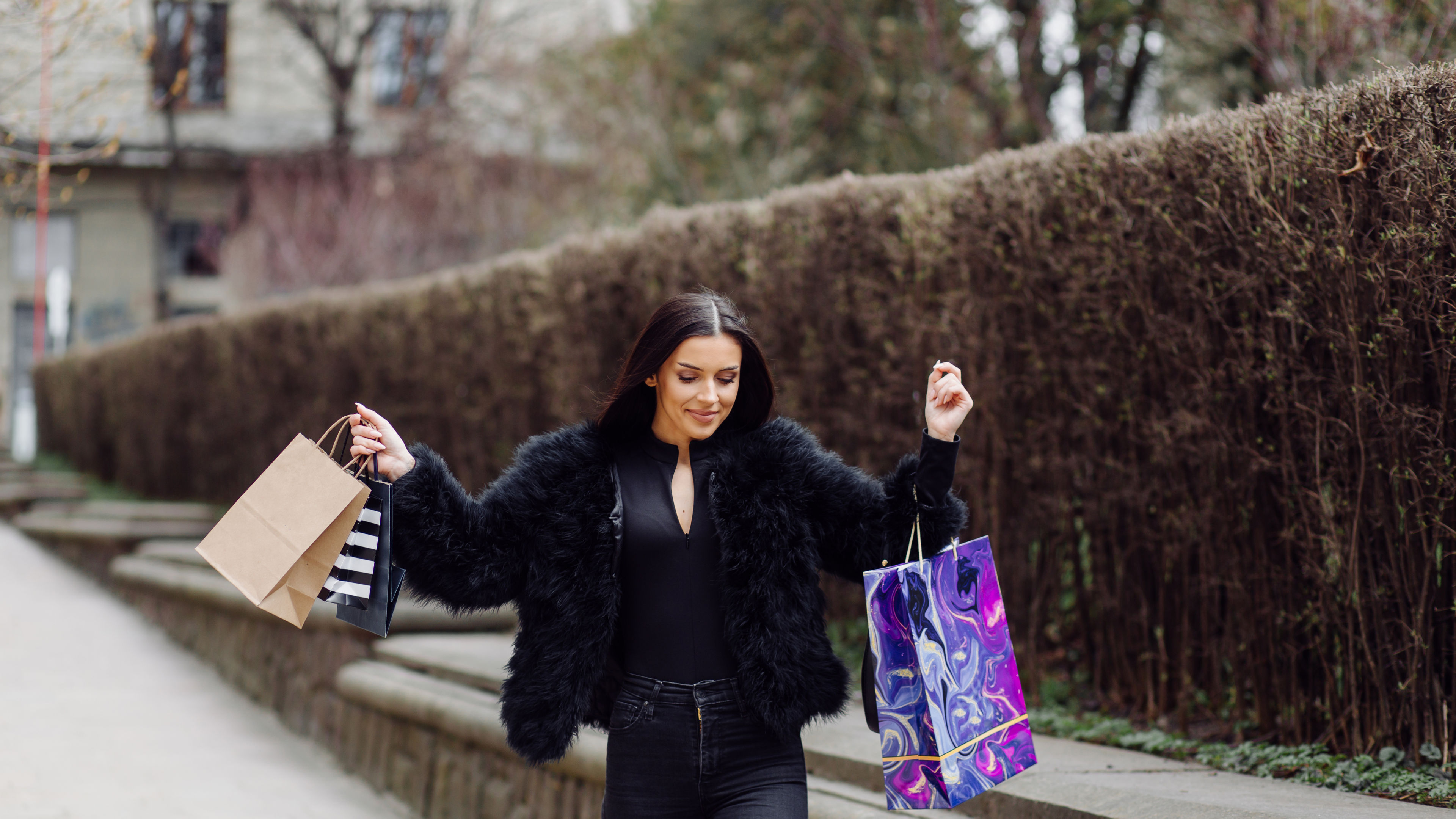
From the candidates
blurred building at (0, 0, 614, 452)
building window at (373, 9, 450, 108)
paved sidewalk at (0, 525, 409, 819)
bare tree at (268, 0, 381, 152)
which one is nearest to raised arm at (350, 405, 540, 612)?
paved sidewalk at (0, 525, 409, 819)

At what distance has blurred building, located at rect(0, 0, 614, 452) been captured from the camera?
268 inches

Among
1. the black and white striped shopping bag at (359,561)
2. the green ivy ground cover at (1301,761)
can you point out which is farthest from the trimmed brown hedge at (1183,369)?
the black and white striped shopping bag at (359,561)

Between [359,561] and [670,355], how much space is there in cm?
82

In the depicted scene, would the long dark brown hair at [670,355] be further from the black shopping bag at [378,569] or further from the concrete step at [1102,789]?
the concrete step at [1102,789]

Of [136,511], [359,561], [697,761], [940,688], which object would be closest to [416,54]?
[136,511]

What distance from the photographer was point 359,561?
2.75 meters

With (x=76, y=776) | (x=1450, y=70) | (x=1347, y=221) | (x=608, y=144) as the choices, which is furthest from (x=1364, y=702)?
(x=608, y=144)

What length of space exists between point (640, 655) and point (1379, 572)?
8.03ft

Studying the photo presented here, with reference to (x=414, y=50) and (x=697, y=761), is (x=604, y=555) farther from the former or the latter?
(x=414, y=50)

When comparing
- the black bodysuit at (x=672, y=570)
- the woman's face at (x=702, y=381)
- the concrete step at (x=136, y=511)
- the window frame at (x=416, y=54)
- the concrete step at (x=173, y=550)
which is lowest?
the concrete step at (x=173, y=550)

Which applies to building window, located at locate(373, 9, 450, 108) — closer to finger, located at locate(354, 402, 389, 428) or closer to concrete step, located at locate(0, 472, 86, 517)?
concrete step, located at locate(0, 472, 86, 517)

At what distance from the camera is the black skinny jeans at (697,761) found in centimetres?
260

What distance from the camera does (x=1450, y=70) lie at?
137 inches

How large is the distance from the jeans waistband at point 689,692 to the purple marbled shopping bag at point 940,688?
0.31m
